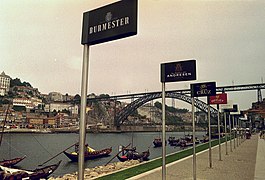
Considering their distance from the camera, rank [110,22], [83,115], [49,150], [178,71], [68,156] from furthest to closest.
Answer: [49,150], [68,156], [178,71], [83,115], [110,22]

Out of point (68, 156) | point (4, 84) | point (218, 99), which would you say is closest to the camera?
point (218, 99)

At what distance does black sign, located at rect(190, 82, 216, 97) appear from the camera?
6.09 m

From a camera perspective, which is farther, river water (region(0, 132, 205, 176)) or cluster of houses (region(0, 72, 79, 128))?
cluster of houses (region(0, 72, 79, 128))

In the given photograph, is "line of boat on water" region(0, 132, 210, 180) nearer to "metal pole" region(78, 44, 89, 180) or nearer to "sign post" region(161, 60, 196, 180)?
"sign post" region(161, 60, 196, 180)

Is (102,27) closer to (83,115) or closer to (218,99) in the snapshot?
(83,115)

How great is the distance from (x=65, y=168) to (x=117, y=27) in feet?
58.5

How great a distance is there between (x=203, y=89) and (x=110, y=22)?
14.7 ft

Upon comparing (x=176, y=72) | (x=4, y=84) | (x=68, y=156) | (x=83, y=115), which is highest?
(x=4, y=84)

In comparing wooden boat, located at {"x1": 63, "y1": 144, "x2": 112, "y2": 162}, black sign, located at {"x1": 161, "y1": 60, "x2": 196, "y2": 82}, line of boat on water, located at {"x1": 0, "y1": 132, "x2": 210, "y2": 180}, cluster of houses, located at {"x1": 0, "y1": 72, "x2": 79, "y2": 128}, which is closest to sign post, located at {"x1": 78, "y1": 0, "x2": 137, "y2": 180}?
black sign, located at {"x1": 161, "y1": 60, "x2": 196, "y2": 82}

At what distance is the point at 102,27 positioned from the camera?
2.29 m

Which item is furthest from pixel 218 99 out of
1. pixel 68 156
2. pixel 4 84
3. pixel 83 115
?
pixel 4 84

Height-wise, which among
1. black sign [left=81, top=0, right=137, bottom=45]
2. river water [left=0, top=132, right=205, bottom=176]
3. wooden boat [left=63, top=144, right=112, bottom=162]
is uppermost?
black sign [left=81, top=0, right=137, bottom=45]

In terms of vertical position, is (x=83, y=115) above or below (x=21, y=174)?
above

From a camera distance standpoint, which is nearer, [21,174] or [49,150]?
[21,174]
